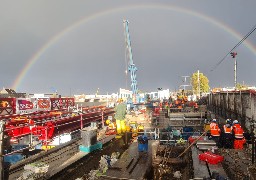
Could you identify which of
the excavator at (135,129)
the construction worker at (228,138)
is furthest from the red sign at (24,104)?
the construction worker at (228,138)

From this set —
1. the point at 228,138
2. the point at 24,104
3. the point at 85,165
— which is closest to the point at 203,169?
the point at 85,165

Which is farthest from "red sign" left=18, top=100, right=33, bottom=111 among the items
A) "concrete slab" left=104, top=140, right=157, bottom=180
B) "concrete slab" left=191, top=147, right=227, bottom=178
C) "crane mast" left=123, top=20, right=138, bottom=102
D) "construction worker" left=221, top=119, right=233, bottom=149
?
"crane mast" left=123, top=20, right=138, bottom=102

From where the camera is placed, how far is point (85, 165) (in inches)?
362

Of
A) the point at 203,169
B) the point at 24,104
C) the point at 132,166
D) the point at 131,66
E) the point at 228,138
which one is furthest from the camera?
the point at 131,66

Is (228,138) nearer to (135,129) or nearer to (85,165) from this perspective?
(135,129)

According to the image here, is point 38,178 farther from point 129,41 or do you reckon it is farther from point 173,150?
point 129,41

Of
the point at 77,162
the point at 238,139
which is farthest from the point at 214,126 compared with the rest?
the point at 77,162

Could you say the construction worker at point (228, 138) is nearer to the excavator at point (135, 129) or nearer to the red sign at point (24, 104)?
the excavator at point (135, 129)

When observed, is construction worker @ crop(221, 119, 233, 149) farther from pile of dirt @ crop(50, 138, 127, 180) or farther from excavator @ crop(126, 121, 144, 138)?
pile of dirt @ crop(50, 138, 127, 180)

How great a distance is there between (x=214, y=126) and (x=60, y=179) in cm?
843

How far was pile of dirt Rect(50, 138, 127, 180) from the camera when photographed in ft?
26.7

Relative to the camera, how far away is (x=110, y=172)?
6.79 metres

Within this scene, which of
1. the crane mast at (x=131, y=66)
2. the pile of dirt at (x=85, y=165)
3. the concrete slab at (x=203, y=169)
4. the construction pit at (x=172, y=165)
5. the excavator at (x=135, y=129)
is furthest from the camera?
the crane mast at (x=131, y=66)

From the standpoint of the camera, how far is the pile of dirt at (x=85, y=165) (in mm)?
8133
